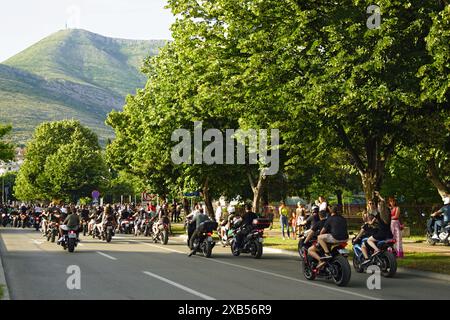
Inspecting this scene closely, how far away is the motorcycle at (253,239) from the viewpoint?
21141mm

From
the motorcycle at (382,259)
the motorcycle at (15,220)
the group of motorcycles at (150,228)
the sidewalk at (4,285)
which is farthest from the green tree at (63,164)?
the motorcycle at (382,259)

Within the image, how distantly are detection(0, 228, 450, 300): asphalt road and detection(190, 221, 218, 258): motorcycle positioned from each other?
0.30 m

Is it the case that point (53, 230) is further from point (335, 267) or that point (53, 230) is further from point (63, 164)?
point (63, 164)

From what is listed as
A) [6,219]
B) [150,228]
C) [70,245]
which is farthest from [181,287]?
[6,219]

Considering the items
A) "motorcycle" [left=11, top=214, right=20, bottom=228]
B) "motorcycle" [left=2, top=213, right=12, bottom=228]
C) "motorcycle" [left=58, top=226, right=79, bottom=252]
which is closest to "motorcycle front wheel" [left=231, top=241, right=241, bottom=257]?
"motorcycle" [left=58, top=226, right=79, bottom=252]

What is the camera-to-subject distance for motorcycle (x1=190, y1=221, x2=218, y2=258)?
21109 mm

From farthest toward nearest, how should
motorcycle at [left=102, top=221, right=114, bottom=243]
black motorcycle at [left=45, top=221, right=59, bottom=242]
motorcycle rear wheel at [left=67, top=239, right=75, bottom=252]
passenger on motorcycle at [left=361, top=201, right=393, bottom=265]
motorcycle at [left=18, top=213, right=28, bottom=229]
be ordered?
motorcycle at [left=18, top=213, right=28, bottom=229] < motorcycle at [left=102, top=221, right=114, bottom=243] < black motorcycle at [left=45, top=221, right=59, bottom=242] < motorcycle rear wheel at [left=67, top=239, right=75, bottom=252] < passenger on motorcycle at [left=361, top=201, right=393, bottom=265]

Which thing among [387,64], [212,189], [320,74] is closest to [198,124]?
[212,189]

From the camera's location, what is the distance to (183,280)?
47.1 ft

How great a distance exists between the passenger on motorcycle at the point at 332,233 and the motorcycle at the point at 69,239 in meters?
11.1

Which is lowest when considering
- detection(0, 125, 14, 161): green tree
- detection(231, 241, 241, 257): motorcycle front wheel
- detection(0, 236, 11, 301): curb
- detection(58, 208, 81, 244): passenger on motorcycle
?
detection(0, 236, 11, 301): curb

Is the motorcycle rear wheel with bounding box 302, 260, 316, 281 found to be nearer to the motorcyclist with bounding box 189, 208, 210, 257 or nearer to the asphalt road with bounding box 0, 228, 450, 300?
the asphalt road with bounding box 0, 228, 450, 300

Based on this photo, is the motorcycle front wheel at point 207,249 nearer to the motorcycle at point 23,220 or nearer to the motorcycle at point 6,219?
the motorcycle at point 23,220

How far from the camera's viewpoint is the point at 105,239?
30047mm
